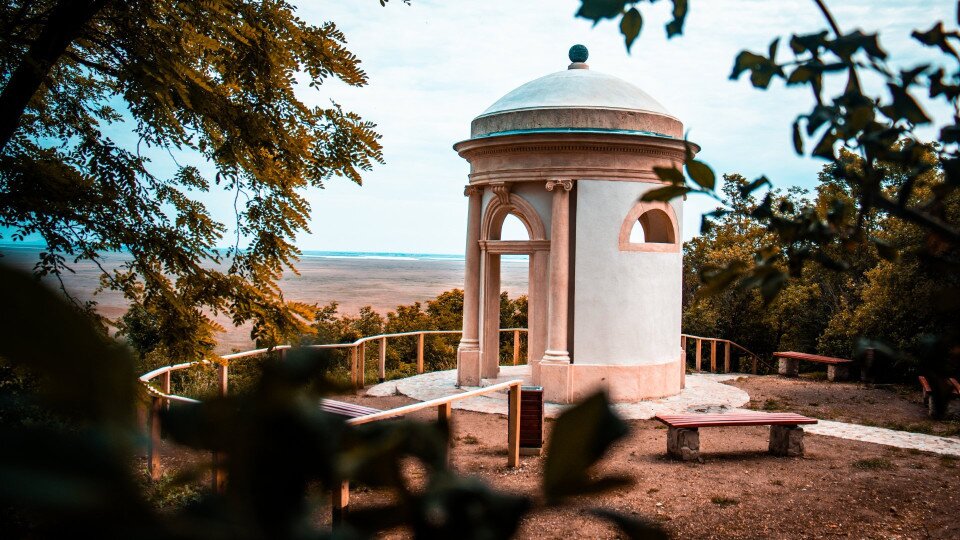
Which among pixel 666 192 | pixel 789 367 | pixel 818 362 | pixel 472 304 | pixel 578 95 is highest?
pixel 578 95

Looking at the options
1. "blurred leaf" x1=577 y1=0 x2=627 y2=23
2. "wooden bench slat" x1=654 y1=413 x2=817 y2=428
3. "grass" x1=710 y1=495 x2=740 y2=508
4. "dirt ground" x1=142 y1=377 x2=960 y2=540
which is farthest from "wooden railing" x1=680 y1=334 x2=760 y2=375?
"blurred leaf" x1=577 y1=0 x2=627 y2=23

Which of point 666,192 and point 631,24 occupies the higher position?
point 631,24

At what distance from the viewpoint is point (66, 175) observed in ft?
17.9

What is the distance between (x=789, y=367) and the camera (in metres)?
17.1

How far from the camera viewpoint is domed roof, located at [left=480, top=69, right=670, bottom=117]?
42.3 ft

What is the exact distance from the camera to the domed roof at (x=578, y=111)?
41.5ft

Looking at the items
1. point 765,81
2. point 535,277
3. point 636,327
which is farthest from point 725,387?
point 765,81

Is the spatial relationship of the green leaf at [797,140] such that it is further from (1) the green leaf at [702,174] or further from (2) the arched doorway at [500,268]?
(2) the arched doorway at [500,268]

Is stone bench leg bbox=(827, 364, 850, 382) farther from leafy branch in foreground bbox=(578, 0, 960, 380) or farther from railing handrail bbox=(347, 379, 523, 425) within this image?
leafy branch in foreground bbox=(578, 0, 960, 380)

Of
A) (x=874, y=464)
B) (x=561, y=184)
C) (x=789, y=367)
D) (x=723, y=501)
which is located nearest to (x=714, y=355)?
(x=789, y=367)

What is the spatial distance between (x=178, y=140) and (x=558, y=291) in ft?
24.3

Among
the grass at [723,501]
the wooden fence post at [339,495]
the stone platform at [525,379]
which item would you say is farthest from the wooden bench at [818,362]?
the wooden fence post at [339,495]

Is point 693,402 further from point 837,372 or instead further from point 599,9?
point 599,9

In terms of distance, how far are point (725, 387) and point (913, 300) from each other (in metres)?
3.45
